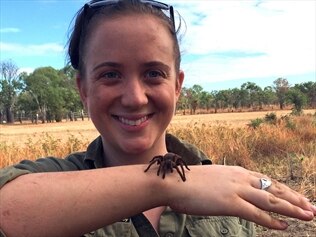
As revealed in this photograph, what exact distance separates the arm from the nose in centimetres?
34

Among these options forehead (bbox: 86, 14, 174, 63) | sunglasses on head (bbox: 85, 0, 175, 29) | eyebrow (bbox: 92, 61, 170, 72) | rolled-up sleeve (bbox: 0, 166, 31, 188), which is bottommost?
rolled-up sleeve (bbox: 0, 166, 31, 188)

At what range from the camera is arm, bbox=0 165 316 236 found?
3.75 feet

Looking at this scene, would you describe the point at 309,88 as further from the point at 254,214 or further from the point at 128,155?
the point at 254,214

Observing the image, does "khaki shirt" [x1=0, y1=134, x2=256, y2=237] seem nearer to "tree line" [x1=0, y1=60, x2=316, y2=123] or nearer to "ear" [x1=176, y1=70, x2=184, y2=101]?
"ear" [x1=176, y1=70, x2=184, y2=101]

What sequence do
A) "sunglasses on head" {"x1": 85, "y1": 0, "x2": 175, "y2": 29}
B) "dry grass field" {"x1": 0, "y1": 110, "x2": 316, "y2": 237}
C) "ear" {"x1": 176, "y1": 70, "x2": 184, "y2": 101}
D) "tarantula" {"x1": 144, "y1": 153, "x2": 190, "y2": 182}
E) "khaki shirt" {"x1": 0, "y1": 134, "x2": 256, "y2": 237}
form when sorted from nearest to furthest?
"tarantula" {"x1": 144, "y1": 153, "x2": 190, "y2": 182}
"khaki shirt" {"x1": 0, "y1": 134, "x2": 256, "y2": 237}
"sunglasses on head" {"x1": 85, "y1": 0, "x2": 175, "y2": 29}
"ear" {"x1": 176, "y1": 70, "x2": 184, "y2": 101}
"dry grass field" {"x1": 0, "y1": 110, "x2": 316, "y2": 237}

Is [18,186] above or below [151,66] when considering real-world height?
below

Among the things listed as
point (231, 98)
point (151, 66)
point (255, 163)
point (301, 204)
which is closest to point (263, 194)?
point (301, 204)

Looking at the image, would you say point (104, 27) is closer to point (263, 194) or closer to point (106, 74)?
point (106, 74)

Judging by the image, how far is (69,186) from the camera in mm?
1177

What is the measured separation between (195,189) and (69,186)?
1.18 ft

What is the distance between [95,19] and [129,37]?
0.23 meters

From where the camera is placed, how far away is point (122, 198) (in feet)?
3.86

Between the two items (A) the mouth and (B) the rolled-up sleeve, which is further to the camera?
(A) the mouth

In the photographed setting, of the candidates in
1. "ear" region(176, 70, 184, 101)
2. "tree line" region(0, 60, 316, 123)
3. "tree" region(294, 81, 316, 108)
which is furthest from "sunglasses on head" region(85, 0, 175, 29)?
"tree" region(294, 81, 316, 108)
